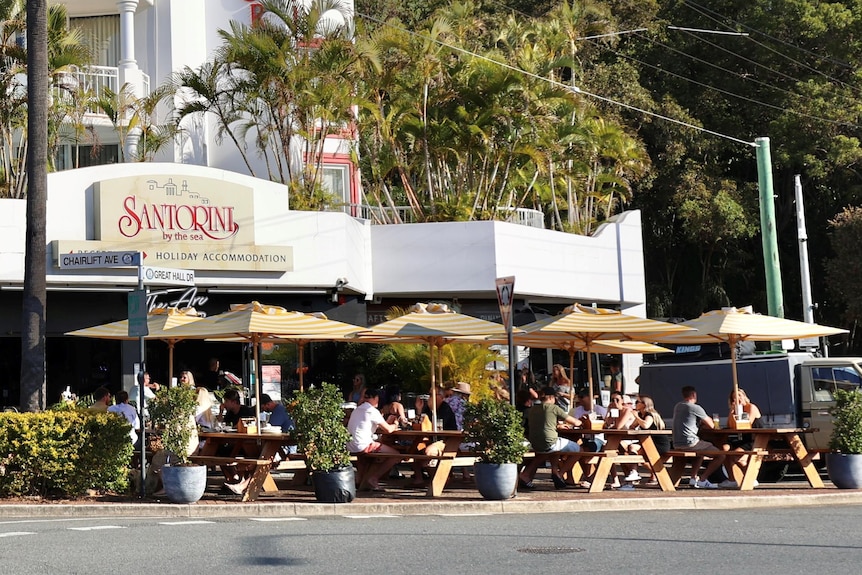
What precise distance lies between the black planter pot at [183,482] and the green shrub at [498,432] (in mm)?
3353

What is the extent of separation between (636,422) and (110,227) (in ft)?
37.8

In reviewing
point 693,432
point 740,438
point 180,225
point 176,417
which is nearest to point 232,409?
point 176,417

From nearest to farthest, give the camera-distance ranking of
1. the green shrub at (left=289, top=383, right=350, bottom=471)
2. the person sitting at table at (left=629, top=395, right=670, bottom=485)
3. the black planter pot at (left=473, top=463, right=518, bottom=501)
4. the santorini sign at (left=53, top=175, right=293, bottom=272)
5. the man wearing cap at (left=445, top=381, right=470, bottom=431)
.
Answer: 1. the green shrub at (left=289, top=383, right=350, bottom=471)
2. the black planter pot at (left=473, top=463, right=518, bottom=501)
3. the person sitting at table at (left=629, top=395, right=670, bottom=485)
4. the man wearing cap at (left=445, top=381, right=470, bottom=431)
5. the santorini sign at (left=53, top=175, right=293, bottom=272)

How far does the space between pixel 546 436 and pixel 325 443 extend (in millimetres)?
3420

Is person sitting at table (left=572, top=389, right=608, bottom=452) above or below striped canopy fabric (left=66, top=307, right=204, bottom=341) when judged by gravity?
below

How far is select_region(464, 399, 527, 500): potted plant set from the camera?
50.0 ft

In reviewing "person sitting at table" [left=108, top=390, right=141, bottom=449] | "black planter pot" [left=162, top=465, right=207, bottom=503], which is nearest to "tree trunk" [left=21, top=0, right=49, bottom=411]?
"person sitting at table" [left=108, top=390, right=141, bottom=449]

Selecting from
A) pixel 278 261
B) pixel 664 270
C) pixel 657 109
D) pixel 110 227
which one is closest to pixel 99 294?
pixel 110 227

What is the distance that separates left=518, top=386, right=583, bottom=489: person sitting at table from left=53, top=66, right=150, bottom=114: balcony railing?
1487 centimetres

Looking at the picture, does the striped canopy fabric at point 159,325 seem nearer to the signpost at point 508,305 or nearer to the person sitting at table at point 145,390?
the person sitting at table at point 145,390

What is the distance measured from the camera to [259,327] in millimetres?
18359

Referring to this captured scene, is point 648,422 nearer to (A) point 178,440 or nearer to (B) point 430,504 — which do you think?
(B) point 430,504

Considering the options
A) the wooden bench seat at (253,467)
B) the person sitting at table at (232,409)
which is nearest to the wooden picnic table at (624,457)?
the wooden bench seat at (253,467)

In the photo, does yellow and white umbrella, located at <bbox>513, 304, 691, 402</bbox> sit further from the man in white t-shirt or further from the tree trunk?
the tree trunk
